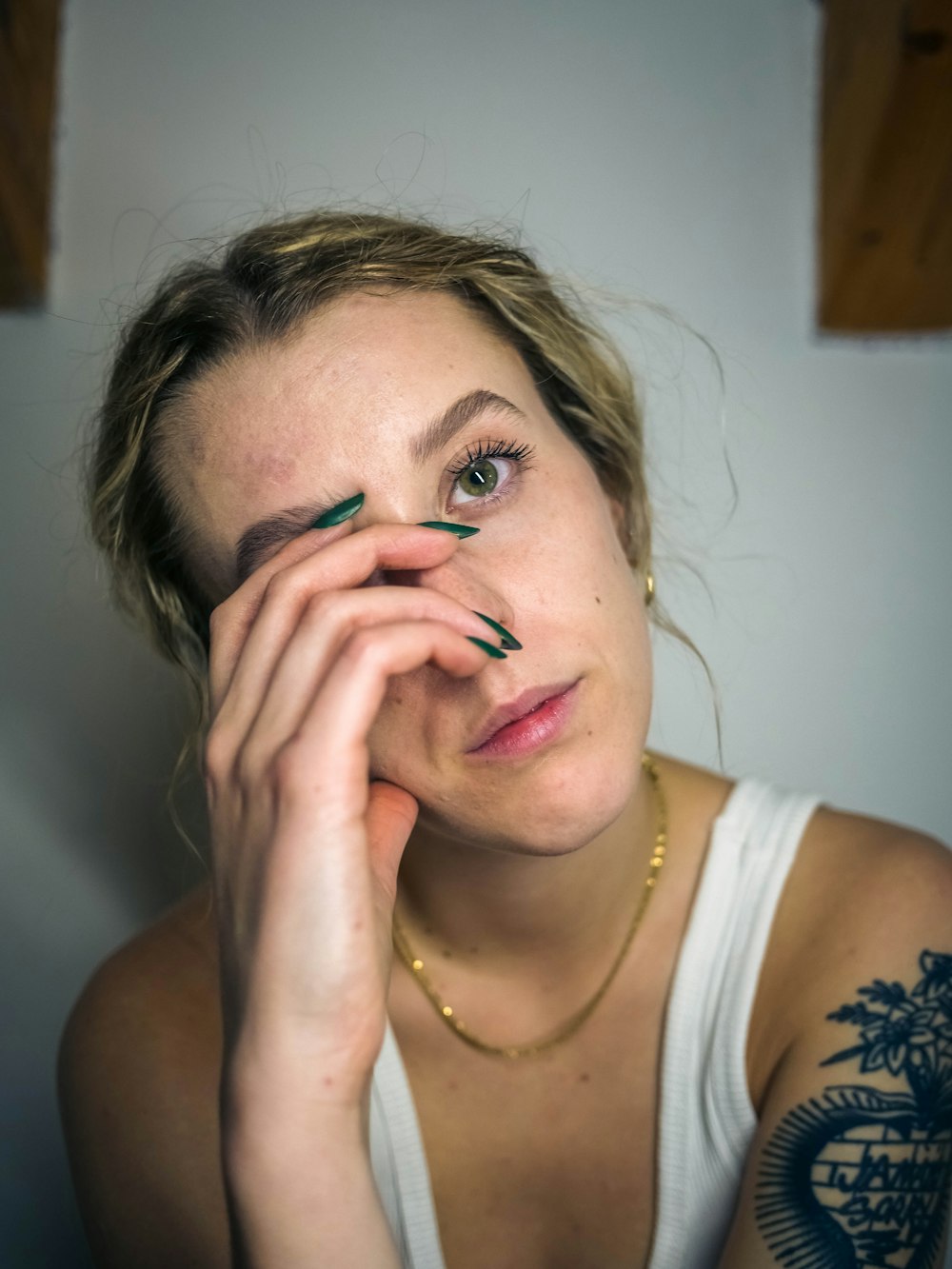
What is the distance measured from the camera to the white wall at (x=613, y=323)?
217 centimetres

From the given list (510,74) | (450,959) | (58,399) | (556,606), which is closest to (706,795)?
(450,959)

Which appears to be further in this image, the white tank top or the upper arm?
the white tank top

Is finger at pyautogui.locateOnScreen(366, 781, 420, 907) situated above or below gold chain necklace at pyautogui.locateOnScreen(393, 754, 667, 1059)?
above

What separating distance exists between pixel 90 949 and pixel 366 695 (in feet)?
4.48

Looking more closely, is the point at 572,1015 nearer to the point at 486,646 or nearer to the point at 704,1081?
the point at 704,1081

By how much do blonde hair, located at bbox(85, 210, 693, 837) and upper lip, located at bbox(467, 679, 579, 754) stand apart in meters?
0.43

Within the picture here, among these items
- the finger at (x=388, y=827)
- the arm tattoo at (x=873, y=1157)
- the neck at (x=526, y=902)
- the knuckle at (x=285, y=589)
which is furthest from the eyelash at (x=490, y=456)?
the arm tattoo at (x=873, y=1157)

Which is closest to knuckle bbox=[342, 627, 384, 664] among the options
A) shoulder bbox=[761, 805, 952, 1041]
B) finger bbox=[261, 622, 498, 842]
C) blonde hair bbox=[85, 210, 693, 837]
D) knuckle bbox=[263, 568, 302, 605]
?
finger bbox=[261, 622, 498, 842]

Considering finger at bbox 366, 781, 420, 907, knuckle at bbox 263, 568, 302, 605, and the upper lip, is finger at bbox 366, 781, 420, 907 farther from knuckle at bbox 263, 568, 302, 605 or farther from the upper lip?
knuckle at bbox 263, 568, 302, 605

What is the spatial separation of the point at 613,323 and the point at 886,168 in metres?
0.60

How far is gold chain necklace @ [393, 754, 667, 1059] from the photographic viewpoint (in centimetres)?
155

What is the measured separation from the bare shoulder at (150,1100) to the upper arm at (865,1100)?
2.17 ft

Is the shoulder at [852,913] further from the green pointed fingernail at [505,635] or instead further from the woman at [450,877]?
the green pointed fingernail at [505,635]

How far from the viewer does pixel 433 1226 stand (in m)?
1.45
